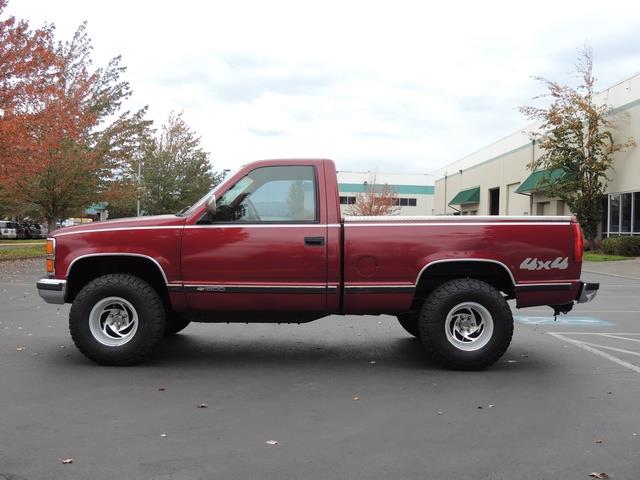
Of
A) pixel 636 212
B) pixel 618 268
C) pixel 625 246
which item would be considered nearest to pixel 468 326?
pixel 618 268

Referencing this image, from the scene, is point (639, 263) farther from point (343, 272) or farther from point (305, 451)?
point (305, 451)

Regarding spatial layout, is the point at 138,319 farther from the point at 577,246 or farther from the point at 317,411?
the point at 577,246

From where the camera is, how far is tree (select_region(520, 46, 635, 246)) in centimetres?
2705

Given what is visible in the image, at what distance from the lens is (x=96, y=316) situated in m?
5.99

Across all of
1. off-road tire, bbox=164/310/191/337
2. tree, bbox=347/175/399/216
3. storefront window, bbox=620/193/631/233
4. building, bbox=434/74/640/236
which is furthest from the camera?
tree, bbox=347/175/399/216

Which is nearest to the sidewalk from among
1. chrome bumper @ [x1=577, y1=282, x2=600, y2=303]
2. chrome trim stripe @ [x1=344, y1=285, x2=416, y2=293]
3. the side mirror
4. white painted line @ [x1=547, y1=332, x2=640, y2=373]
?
white painted line @ [x1=547, y1=332, x2=640, y2=373]

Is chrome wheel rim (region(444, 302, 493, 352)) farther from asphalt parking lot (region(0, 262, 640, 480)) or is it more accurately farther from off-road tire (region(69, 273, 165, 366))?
off-road tire (region(69, 273, 165, 366))

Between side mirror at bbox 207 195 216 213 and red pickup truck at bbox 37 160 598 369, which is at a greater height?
side mirror at bbox 207 195 216 213

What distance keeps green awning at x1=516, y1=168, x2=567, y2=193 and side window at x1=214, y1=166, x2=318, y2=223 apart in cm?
A: 2513

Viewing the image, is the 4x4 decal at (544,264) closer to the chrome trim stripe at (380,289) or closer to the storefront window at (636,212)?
the chrome trim stripe at (380,289)

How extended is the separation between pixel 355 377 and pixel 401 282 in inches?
39.4

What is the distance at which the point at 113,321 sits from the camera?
605 centimetres

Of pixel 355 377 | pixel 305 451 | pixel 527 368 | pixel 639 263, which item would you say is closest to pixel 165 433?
pixel 305 451

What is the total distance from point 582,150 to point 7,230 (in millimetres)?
43958
